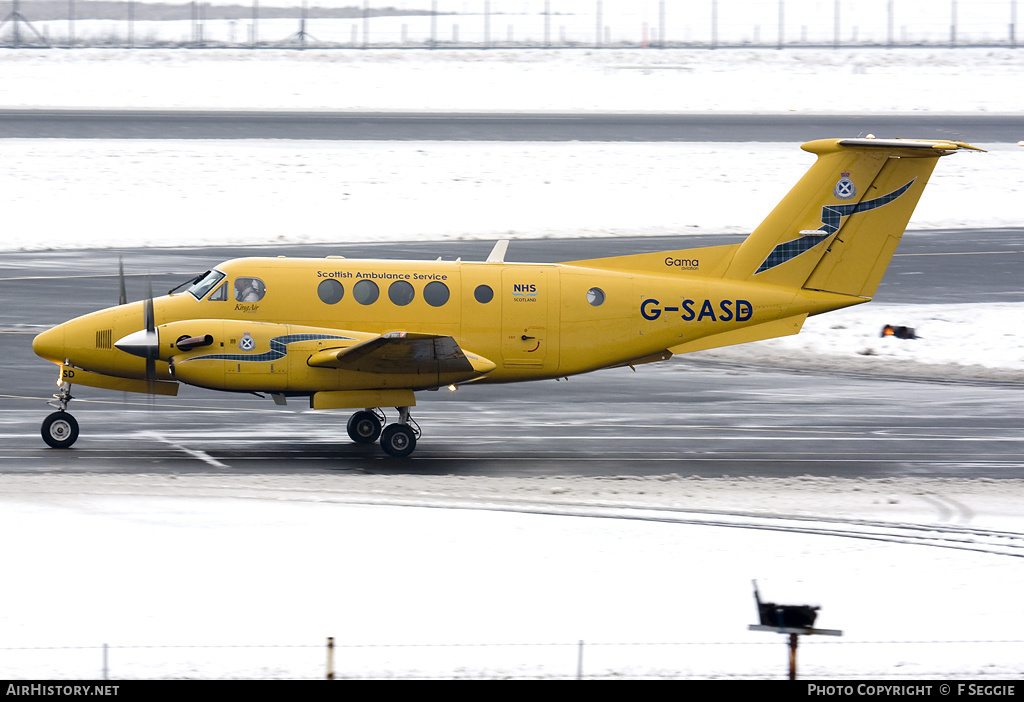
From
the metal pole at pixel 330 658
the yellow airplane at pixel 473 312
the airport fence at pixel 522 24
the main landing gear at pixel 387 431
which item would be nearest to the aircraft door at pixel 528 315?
the yellow airplane at pixel 473 312

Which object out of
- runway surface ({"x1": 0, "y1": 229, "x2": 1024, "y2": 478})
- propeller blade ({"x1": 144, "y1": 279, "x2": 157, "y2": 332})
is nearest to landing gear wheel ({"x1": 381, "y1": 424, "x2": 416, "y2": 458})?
runway surface ({"x1": 0, "y1": 229, "x2": 1024, "y2": 478})

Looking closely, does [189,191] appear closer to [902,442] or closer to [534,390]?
[534,390]

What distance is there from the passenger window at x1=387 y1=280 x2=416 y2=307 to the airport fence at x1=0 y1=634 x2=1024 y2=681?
9.09 m

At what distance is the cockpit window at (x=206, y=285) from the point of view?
19047 mm

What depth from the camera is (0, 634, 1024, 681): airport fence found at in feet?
32.8

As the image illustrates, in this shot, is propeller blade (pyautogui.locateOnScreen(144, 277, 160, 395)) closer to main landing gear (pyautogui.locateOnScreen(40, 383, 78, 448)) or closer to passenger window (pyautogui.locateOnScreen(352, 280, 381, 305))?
main landing gear (pyautogui.locateOnScreen(40, 383, 78, 448))

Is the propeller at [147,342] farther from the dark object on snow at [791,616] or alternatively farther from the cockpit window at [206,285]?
the dark object on snow at [791,616]

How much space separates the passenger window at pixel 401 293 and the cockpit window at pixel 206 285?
266 centimetres

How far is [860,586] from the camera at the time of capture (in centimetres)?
1330

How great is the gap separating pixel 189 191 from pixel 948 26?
292 feet

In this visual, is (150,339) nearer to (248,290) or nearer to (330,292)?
(248,290)

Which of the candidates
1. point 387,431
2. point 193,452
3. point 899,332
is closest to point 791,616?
point 387,431

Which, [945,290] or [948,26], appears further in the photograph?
[948,26]
